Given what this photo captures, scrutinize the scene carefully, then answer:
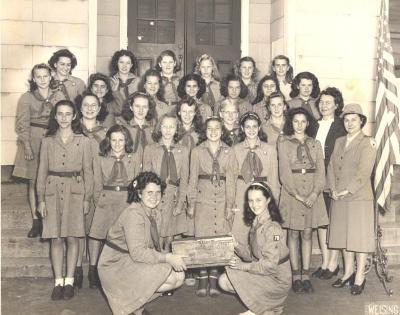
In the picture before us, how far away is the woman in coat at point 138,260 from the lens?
4133 millimetres

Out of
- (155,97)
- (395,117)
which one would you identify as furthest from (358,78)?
(155,97)

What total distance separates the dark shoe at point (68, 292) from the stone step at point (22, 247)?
850 millimetres

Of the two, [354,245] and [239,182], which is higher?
[239,182]

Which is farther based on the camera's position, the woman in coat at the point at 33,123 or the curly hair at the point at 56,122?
the woman in coat at the point at 33,123

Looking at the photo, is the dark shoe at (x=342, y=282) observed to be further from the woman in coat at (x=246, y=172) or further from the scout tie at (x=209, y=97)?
the scout tie at (x=209, y=97)

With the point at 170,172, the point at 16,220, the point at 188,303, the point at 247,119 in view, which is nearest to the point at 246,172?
the point at 247,119

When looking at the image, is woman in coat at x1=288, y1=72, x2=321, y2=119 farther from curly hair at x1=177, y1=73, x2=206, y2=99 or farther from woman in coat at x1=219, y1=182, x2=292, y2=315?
woman in coat at x1=219, y1=182, x2=292, y2=315

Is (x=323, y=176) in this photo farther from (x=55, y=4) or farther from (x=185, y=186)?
(x=55, y=4)

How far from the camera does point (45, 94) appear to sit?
5.76 m

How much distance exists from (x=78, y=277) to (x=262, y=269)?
201 cm

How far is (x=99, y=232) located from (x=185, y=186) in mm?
974

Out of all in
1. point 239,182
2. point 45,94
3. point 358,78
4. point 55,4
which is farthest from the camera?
point 358,78

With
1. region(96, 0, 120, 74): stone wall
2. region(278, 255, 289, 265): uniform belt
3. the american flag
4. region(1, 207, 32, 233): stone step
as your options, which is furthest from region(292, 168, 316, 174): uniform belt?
region(96, 0, 120, 74): stone wall

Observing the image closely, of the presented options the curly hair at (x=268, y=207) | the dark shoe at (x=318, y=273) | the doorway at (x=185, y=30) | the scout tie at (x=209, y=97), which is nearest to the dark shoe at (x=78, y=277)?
the curly hair at (x=268, y=207)
